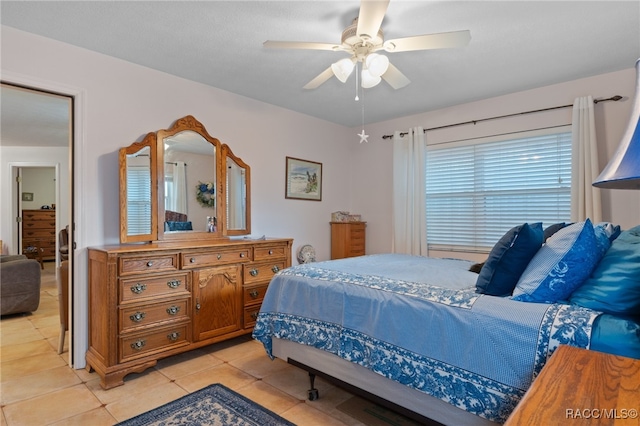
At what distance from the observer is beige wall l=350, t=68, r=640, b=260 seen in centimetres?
307

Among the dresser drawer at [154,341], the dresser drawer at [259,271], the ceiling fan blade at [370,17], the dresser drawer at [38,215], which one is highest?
the ceiling fan blade at [370,17]

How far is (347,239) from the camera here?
4.57 m

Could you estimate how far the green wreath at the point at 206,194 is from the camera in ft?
10.7

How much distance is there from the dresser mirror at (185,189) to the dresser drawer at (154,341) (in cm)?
77

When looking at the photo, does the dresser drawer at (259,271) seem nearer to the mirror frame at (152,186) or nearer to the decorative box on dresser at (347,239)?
the mirror frame at (152,186)

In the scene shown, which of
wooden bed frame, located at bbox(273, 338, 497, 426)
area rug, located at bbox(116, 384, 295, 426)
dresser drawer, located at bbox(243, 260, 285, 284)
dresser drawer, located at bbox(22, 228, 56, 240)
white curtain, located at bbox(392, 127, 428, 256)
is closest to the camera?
wooden bed frame, located at bbox(273, 338, 497, 426)

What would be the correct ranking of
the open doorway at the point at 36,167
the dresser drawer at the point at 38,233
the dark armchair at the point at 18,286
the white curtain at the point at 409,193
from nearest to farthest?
the open doorway at the point at 36,167 < the dark armchair at the point at 18,286 < the white curtain at the point at 409,193 < the dresser drawer at the point at 38,233

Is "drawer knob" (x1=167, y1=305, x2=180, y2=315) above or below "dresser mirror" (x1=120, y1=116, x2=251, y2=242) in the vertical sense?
below

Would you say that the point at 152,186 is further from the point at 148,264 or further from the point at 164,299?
the point at 164,299

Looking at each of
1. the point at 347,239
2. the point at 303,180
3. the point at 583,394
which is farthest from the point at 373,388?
the point at 303,180

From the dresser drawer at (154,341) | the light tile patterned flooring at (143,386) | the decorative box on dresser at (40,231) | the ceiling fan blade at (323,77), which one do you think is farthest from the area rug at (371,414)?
the decorative box on dresser at (40,231)

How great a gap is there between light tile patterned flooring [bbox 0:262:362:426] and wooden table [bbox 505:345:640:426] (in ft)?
4.52

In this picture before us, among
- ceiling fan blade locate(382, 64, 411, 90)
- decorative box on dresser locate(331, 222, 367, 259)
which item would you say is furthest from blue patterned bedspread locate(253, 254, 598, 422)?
decorative box on dresser locate(331, 222, 367, 259)

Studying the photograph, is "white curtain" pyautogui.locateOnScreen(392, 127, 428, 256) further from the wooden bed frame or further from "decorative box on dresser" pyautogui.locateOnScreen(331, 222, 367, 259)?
the wooden bed frame
